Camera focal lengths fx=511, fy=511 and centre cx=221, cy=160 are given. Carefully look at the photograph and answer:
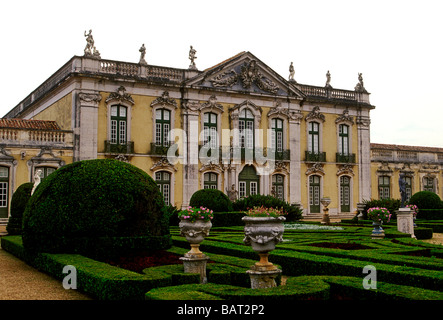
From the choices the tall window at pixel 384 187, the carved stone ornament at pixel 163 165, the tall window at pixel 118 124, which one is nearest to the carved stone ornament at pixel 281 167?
the carved stone ornament at pixel 163 165

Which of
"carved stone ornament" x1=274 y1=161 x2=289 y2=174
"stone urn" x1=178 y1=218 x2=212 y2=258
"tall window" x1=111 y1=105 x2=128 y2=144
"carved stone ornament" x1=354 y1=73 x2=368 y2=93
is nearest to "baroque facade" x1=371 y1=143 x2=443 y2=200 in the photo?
"carved stone ornament" x1=354 y1=73 x2=368 y2=93

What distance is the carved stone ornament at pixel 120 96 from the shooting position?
78.5ft

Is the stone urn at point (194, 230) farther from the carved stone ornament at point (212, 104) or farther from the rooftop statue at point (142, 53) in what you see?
the carved stone ornament at point (212, 104)

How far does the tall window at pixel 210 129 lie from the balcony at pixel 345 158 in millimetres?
7895

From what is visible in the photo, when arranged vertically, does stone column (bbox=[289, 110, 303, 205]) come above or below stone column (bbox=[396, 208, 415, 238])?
above

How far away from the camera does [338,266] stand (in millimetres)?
8531

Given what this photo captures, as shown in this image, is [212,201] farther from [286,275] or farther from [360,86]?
[360,86]

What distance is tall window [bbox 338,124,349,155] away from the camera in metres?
30.0

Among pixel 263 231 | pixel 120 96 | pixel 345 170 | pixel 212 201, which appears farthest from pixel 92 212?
pixel 345 170

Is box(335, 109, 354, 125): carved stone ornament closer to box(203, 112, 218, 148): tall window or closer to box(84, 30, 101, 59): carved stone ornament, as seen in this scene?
box(203, 112, 218, 148): tall window

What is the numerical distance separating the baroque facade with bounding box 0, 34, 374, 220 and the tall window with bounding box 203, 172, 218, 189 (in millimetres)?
51

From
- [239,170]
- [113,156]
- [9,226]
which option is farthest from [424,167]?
[9,226]

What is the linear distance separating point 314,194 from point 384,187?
214 inches

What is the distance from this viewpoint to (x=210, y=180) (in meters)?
26.2
